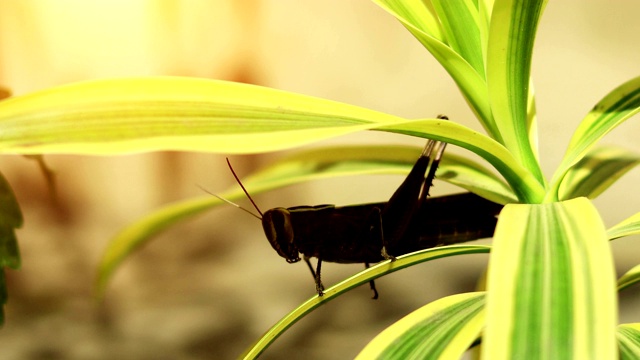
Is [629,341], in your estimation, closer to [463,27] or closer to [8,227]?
[463,27]

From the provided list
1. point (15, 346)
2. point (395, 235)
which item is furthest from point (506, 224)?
point (15, 346)

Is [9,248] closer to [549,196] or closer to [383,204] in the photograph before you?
[383,204]

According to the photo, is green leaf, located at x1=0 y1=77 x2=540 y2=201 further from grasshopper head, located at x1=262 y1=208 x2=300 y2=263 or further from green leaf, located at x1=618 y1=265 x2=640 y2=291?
green leaf, located at x1=618 y1=265 x2=640 y2=291

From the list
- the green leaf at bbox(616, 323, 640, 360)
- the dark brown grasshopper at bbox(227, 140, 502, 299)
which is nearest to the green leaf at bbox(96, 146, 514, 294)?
the dark brown grasshopper at bbox(227, 140, 502, 299)

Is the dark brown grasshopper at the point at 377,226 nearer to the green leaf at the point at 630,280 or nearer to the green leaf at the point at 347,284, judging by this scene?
the green leaf at the point at 347,284

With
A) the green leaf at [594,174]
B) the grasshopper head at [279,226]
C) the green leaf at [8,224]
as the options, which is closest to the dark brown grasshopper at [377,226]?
the grasshopper head at [279,226]
